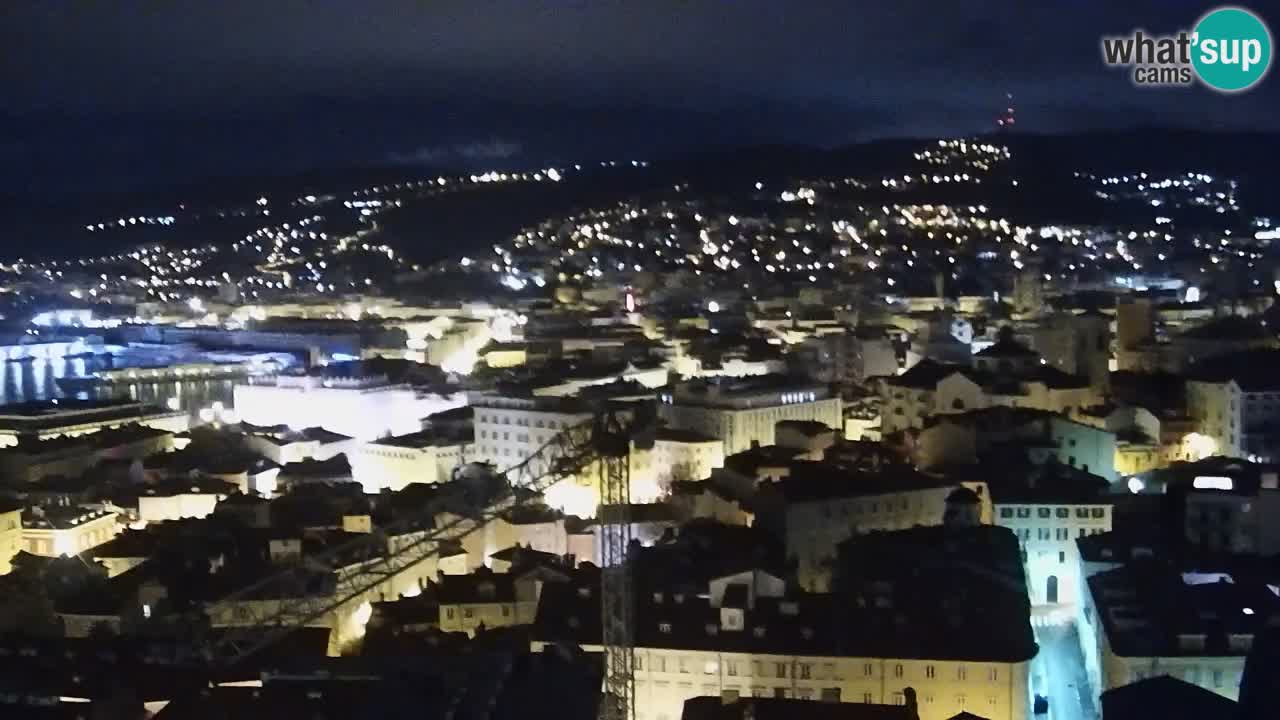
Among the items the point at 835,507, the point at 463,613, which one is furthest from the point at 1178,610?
the point at 463,613

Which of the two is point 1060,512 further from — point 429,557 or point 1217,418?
point 1217,418

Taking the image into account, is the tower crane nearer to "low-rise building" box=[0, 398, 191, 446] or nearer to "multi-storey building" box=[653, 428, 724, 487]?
"multi-storey building" box=[653, 428, 724, 487]

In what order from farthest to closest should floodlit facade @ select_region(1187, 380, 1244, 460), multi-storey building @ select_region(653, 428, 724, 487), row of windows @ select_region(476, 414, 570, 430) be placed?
1. row of windows @ select_region(476, 414, 570, 430)
2. floodlit facade @ select_region(1187, 380, 1244, 460)
3. multi-storey building @ select_region(653, 428, 724, 487)

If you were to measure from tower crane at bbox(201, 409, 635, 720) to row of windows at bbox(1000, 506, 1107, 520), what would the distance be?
12.4ft

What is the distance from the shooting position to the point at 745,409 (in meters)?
20.8

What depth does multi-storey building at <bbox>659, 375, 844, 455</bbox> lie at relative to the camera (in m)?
20.7

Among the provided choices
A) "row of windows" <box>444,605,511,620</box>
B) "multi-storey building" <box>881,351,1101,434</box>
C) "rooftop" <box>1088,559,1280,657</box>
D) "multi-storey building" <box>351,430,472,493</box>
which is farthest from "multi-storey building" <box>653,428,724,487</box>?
"rooftop" <box>1088,559,1280,657</box>

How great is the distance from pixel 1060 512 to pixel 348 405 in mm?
15042

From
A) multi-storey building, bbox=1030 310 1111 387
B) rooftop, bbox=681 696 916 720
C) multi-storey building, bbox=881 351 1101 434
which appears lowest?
rooftop, bbox=681 696 916 720

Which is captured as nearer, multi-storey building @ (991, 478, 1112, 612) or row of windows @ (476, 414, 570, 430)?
multi-storey building @ (991, 478, 1112, 612)

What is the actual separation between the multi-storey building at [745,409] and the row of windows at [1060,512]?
19.3 ft

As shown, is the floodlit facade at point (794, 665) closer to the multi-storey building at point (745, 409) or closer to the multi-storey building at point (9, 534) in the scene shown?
the multi-storey building at point (9, 534)

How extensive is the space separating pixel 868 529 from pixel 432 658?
5292mm

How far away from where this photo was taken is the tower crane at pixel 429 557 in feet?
34.0
